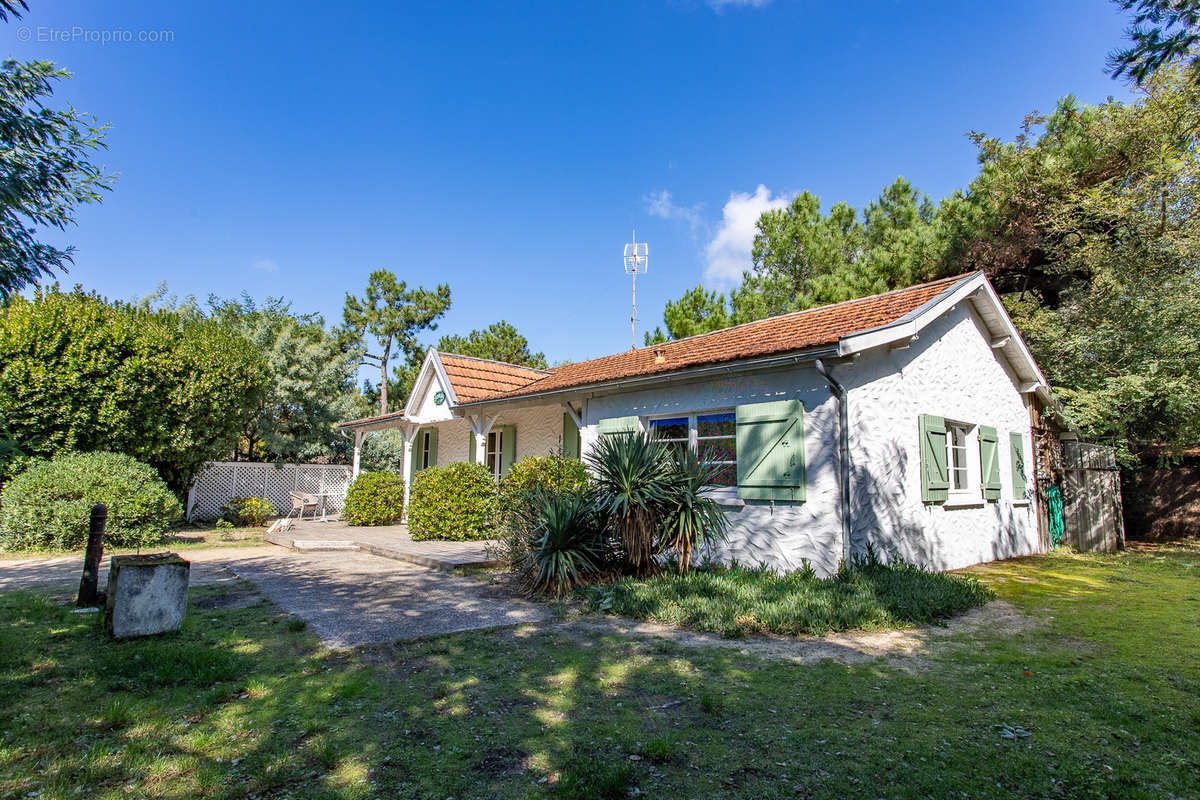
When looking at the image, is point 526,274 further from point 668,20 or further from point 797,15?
point 797,15

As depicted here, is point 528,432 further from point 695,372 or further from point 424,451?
point 695,372

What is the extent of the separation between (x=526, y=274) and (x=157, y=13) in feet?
41.2

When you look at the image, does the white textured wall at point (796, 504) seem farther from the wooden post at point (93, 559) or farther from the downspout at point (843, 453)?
the wooden post at point (93, 559)

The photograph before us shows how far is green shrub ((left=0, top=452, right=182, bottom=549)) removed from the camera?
1098cm

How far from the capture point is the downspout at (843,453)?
748 cm

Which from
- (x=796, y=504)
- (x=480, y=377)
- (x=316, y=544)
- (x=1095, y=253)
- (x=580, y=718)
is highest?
(x=1095, y=253)

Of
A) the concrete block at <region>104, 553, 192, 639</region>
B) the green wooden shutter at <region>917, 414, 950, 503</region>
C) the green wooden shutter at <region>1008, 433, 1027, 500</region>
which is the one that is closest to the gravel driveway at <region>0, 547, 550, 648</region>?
the concrete block at <region>104, 553, 192, 639</region>

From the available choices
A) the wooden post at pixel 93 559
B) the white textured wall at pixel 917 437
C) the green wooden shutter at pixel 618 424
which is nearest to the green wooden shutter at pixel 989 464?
the white textured wall at pixel 917 437

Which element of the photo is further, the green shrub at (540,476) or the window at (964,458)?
the green shrub at (540,476)

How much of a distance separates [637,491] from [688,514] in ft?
2.25

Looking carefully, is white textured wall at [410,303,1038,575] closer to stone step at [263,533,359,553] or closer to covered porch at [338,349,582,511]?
covered porch at [338,349,582,511]

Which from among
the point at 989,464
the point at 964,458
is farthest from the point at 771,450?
the point at 989,464

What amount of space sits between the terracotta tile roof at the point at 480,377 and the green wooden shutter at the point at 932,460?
9238mm

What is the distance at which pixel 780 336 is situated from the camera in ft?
31.9
